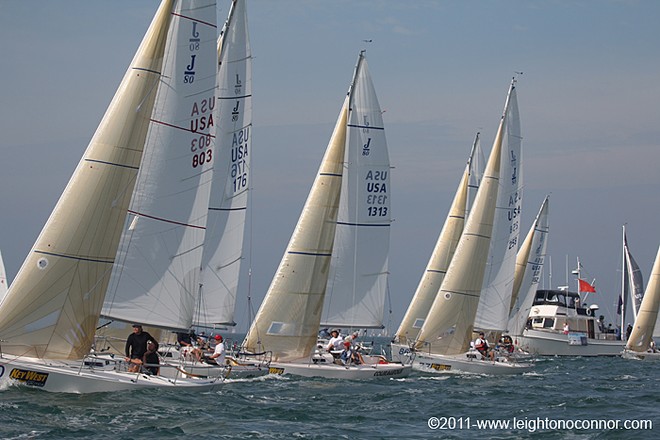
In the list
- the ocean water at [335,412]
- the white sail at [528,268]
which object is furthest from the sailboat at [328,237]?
the white sail at [528,268]

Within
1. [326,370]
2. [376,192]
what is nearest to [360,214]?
[376,192]

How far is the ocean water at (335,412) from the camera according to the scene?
1952cm

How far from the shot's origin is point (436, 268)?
46688 millimetres

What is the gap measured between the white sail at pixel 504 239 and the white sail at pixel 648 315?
18.7 meters

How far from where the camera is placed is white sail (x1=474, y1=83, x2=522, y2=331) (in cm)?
4166

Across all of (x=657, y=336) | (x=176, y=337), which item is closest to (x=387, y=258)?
(x=176, y=337)

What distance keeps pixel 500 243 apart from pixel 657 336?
855 inches

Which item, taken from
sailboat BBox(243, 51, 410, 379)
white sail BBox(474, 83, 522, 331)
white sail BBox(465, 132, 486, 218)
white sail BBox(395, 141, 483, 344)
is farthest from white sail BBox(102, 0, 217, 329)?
white sail BBox(465, 132, 486, 218)

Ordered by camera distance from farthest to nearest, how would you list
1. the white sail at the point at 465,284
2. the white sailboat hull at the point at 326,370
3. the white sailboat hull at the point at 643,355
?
1. the white sailboat hull at the point at 643,355
2. the white sail at the point at 465,284
3. the white sailboat hull at the point at 326,370

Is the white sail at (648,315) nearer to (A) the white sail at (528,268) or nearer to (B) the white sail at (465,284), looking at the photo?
(A) the white sail at (528,268)

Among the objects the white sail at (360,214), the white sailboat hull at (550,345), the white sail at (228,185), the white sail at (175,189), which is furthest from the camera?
the white sailboat hull at (550,345)

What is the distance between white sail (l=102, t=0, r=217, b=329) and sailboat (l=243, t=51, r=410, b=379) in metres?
7.03

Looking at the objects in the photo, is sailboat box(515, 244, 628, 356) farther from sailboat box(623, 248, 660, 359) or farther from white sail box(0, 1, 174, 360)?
white sail box(0, 1, 174, 360)

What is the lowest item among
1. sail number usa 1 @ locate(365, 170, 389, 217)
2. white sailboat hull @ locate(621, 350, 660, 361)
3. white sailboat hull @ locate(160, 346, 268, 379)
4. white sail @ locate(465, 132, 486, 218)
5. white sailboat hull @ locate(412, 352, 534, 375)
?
white sailboat hull @ locate(160, 346, 268, 379)
